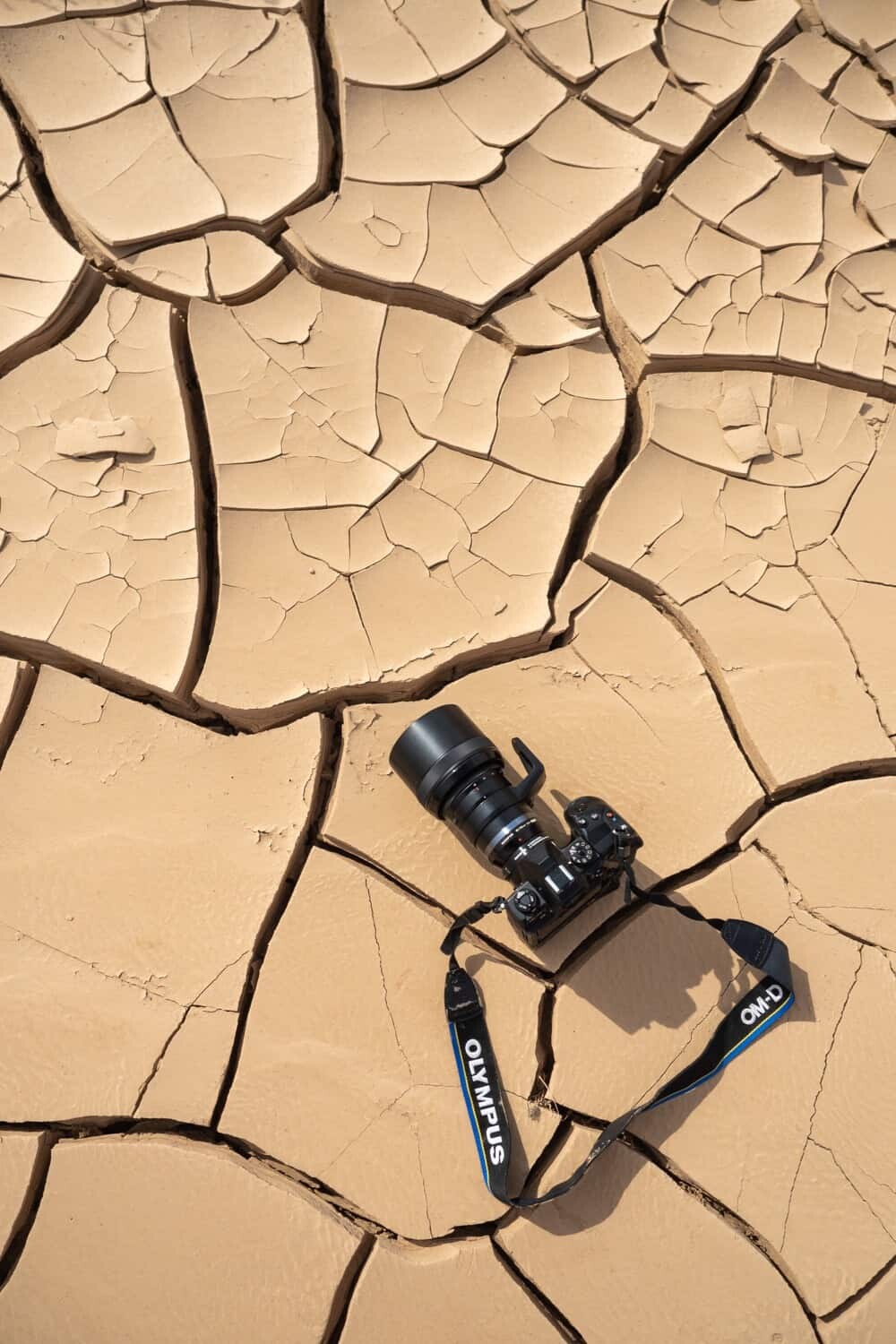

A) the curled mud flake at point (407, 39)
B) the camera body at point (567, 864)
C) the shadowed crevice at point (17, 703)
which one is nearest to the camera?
the camera body at point (567, 864)

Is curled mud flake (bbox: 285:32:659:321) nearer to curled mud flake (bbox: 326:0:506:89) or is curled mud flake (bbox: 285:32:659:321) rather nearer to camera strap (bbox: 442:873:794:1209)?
curled mud flake (bbox: 326:0:506:89)

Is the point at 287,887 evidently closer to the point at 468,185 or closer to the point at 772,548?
the point at 772,548

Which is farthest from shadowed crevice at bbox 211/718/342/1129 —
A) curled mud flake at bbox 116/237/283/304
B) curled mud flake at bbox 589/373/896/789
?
curled mud flake at bbox 116/237/283/304

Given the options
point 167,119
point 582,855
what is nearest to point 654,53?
point 167,119

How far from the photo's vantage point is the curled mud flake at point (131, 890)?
5.81 feet

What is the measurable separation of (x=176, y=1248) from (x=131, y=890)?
0.66m

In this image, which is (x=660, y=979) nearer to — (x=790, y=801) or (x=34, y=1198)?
(x=790, y=801)

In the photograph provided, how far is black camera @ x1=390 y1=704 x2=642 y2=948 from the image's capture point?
1.66 meters

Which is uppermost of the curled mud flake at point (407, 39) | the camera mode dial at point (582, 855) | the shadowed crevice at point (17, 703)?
the curled mud flake at point (407, 39)

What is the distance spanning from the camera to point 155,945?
182 centimetres

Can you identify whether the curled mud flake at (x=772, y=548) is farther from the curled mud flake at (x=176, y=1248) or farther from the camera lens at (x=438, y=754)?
the curled mud flake at (x=176, y=1248)

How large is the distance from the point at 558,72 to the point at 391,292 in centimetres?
74

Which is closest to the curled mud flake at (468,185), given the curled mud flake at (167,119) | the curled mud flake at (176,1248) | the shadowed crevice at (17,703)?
Result: the curled mud flake at (167,119)

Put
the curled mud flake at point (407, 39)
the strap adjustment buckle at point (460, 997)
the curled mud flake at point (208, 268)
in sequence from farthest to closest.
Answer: the curled mud flake at point (407, 39) < the curled mud flake at point (208, 268) < the strap adjustment buckle at point (460, 997)
